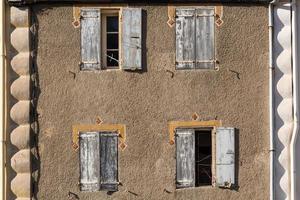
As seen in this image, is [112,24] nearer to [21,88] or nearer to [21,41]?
[21,41]

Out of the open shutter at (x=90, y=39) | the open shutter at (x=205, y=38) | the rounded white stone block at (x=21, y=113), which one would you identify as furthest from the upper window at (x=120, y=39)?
the rounded white stone block at (x=21, y=113)

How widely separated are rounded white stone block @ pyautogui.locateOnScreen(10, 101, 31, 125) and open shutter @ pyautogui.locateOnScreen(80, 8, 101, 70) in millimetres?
1171

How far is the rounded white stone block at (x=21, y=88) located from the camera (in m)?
9.59

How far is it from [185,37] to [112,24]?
1321 millimetres

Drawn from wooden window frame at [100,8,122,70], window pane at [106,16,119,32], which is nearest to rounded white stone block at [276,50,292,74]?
wooden window frame at [100,8,122,70]

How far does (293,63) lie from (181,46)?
6.56ft

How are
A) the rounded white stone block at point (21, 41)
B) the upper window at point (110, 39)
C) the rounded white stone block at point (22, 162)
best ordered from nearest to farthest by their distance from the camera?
1. the rounded white stone block at point (22, 162)
2. the rounded white stone block at point (21, 41)
3. the upper window at point (110, 39)

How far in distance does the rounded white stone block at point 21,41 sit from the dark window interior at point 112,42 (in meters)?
1.39

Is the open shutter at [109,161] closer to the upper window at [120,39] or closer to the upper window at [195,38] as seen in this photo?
the upper window at [120,39]

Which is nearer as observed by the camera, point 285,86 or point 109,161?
point 109,161

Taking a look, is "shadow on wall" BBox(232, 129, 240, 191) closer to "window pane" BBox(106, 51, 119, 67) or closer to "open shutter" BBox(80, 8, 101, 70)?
"window pane" BBox(106, 51, 119, 67)

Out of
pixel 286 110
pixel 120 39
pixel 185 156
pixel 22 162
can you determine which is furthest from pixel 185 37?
pixel 22 162

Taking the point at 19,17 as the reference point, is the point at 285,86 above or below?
below

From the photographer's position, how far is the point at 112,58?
990 cm
